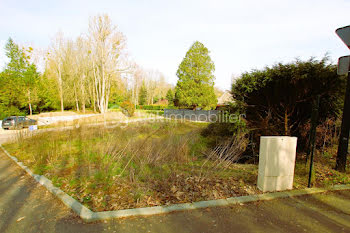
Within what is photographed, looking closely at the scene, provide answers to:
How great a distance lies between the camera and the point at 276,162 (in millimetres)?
3203

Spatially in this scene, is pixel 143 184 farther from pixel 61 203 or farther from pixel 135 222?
pixel 61 203

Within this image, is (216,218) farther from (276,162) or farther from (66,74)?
(66,74)

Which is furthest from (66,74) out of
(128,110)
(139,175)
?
(139,175)

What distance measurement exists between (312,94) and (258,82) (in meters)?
1.37

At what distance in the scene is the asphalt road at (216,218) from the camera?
237cm

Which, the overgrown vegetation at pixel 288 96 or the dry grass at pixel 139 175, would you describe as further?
the overgrown vegetation at pixel 288 96

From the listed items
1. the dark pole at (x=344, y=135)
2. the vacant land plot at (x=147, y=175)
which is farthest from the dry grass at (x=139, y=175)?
the dark pole at (x=344, y=135)

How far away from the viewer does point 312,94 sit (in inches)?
187

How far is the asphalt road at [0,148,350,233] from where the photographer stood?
93.3 inches

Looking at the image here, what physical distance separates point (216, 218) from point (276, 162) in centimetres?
152

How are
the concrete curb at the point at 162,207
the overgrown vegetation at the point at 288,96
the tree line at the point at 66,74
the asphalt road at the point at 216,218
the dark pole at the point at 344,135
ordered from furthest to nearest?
1. the tree line at the point at 66,74
2. the overgrown vegetation at the point at 288,96
3. the dark pole at the point at 344,135
4. the concrete curb at the point at 162,207
5. the asphalt road at the point at 216,218

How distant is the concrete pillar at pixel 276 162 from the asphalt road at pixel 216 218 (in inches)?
12.1

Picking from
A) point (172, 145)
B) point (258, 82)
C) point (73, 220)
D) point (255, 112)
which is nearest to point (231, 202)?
point (73, 220)

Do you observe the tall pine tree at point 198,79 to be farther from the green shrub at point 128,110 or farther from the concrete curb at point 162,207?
the concrete curb at point 162,207
